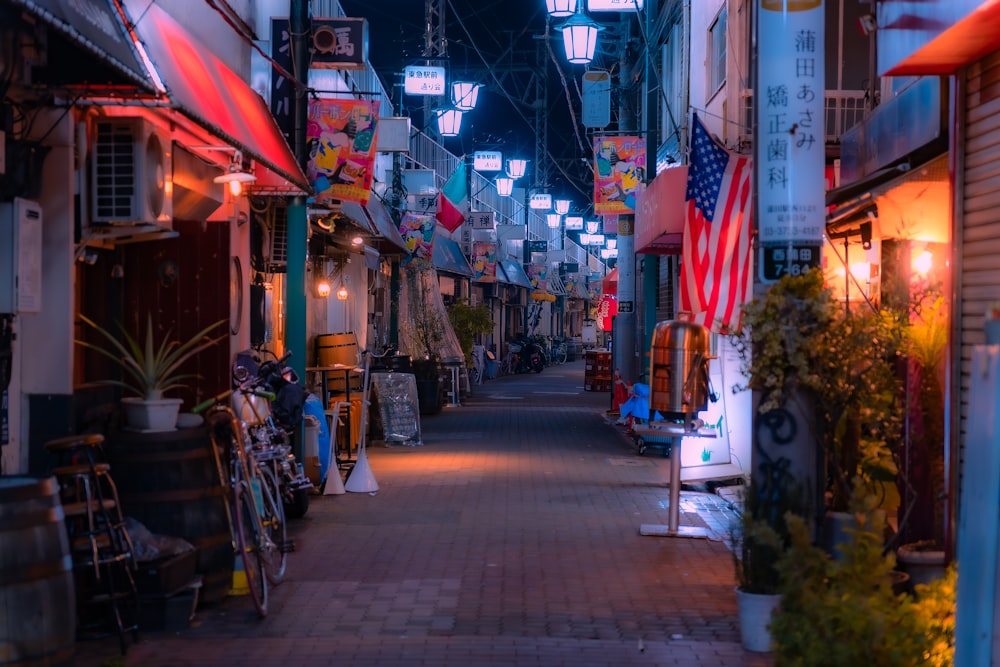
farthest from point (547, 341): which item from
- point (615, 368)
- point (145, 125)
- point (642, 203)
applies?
point (145, 125)

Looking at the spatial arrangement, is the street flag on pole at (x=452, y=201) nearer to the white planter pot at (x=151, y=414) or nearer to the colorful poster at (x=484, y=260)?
the colorful poster at (x=484, y=260)

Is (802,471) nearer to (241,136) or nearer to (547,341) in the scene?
(241,136)

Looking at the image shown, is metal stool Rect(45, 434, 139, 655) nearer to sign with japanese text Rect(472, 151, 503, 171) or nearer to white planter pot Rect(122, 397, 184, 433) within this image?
white planter pot Rect(122, 397, 184, 433)

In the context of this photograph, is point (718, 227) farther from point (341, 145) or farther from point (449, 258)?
point (449, 258)

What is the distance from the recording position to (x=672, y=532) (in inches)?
420

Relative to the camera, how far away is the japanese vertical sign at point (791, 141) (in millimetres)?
6910

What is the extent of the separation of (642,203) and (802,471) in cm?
1162

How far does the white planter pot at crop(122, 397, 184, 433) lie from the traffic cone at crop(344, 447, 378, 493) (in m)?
5.81

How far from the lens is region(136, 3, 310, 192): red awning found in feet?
26.9

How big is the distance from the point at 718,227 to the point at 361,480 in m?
5.23

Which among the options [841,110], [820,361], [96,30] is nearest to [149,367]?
[96,30]

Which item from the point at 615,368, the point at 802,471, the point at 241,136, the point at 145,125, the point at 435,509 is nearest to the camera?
the point at 802,471

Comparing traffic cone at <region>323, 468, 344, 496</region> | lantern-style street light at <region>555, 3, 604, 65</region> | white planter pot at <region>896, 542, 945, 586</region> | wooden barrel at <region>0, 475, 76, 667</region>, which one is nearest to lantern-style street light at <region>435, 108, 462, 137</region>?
lantern-style street light at <region>555, 3, 604, 65</region>

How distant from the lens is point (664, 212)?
52.2ft
